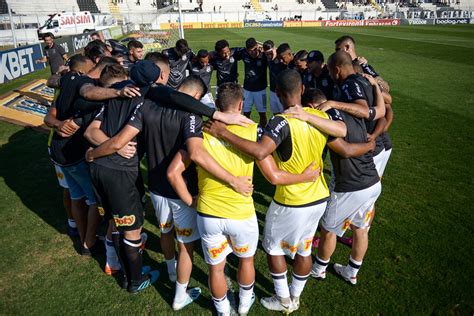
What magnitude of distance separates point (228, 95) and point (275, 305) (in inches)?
98.7

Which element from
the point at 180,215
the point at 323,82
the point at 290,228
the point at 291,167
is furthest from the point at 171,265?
the point at 323,82

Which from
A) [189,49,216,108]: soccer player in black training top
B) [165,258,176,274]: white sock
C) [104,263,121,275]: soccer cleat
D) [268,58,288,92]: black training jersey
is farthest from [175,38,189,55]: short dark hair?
[165,258,176,274]: white sock

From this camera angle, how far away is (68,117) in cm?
453

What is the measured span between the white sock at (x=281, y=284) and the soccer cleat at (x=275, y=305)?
0.11m

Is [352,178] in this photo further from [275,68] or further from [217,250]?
[275,68]

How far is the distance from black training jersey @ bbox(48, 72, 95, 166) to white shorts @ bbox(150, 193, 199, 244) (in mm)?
1623

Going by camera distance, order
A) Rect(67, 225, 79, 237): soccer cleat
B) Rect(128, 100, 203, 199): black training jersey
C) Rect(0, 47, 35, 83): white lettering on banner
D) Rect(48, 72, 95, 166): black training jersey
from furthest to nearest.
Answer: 1. Rect(0, 47, 35, 83): white lettering on banner
2. Rect(67, 225, 79, 237): soccer cleat
3. Rect(48, 72, 95, 166): black training jersey
4. Rect(128, 100, 203, 199): black training jersey

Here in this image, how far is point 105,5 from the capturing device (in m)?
50.6

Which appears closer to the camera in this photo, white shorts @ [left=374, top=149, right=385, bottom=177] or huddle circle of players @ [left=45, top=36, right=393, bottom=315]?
huddle circle of players @ [left=45, top=36, right=393, bottom=315]

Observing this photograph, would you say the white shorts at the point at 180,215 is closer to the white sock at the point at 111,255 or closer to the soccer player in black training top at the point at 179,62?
the white sock at the point at 111,255

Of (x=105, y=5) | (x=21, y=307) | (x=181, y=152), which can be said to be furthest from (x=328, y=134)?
(x=105, y=5)

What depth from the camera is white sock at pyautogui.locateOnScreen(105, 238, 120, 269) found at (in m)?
4.52

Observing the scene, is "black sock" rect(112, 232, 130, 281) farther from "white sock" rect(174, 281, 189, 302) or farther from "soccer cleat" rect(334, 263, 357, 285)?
"soccer cleat" rect(334, 263, 357, 285)

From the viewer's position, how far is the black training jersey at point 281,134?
319cm
